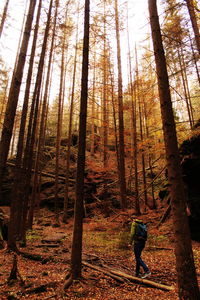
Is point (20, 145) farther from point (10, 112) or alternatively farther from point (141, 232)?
point (141, 232)

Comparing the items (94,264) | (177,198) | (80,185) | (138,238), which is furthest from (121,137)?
(177,198)

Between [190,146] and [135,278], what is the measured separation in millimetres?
6763

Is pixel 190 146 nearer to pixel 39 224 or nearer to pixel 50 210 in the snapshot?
pixel 39 224

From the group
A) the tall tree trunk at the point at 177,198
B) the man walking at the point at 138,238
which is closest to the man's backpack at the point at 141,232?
the man walking at the point at 138,238

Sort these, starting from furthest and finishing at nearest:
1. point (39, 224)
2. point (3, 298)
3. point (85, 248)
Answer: point (39, 224) → point (85, 248) → point (3, 298)

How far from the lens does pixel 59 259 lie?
7281 mm

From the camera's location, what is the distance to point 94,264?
6602mm

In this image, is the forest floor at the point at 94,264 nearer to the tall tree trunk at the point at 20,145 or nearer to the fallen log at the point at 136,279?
the fallen log at the point at 136,279

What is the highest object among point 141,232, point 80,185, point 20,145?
point 20,145

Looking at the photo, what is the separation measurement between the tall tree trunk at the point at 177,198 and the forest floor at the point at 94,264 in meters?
1.37

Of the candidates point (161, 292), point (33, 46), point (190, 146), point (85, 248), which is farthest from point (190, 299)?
point (33, 46)

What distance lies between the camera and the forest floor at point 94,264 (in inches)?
171

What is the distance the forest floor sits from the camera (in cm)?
435

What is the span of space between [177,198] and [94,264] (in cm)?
482
